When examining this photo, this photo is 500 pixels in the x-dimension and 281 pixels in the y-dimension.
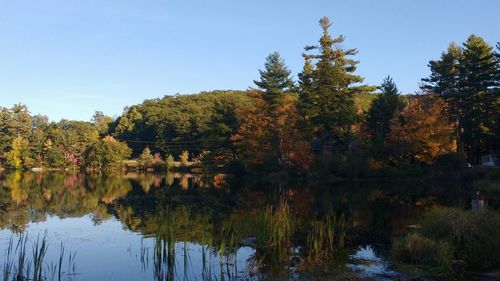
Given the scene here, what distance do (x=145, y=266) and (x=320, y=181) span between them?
1191 inches

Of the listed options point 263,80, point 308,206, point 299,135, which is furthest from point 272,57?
point 308,206

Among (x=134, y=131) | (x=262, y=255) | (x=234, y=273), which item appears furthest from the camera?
(x=134, y=131)

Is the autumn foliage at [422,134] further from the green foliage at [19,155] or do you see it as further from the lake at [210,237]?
the green foliage at [19,155]

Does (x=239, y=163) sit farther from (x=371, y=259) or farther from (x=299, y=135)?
(x=371, y=259)

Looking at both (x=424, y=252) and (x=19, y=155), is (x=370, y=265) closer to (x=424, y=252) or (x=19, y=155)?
(x=424, y=252)

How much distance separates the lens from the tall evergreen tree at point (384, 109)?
42125 mm

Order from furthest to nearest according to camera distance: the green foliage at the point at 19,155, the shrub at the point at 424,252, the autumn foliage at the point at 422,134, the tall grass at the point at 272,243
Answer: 1. the green foliage at the point at 19,155
2. the autumn foliage at the point at 422,134
3. the tall grass at the point at 272,243
4. the shrub at the point at 424,252

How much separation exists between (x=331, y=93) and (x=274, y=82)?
714cm

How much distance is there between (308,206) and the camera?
2091 centimetres

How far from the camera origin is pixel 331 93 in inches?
1645

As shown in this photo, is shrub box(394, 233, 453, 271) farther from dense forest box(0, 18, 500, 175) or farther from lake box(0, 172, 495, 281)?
dense forest box(0, 18, 500, 175)

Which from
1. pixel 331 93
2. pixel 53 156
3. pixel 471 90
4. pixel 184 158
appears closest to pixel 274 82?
pixel 331 93

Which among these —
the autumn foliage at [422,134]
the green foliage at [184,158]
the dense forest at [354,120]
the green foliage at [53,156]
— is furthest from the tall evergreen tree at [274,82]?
the green foliage at [53,156]

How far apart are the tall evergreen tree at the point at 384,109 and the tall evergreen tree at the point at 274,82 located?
9237 millimetres
